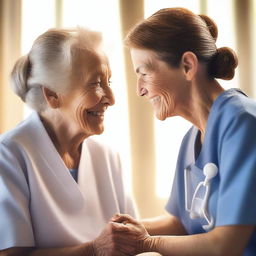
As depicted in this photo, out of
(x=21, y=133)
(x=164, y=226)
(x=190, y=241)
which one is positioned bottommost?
(x=164, y=226)

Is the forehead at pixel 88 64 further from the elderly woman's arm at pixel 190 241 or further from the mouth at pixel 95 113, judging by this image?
the elderly woman's arm at pixel 190 241

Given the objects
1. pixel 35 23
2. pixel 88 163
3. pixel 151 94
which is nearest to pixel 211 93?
pixel 151 94

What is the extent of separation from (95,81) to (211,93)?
1.31 feet

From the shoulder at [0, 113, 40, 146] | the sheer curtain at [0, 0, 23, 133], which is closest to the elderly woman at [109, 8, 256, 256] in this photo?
the shoulder at [0, 113, 40, 146]

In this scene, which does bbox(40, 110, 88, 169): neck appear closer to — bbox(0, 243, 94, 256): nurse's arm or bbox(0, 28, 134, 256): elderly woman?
bbox(0, 28, 134, 256): elderly woman

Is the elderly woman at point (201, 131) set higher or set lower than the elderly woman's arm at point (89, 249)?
higher

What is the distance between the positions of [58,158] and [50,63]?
1.06ft

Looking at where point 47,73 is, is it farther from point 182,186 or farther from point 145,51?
point 182,186

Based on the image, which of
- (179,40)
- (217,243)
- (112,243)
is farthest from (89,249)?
(179,40)

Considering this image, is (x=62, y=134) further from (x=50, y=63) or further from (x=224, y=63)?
(x=224, y=63)

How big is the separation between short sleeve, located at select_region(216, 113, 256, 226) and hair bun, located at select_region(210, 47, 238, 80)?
0.73 ft

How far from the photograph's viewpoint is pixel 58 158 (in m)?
1.46

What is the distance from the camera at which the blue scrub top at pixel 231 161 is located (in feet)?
3.89

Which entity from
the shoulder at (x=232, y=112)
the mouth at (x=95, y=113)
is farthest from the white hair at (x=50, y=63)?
the shoulder at (x=232, y=112)
